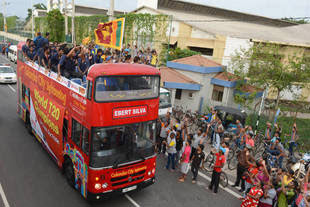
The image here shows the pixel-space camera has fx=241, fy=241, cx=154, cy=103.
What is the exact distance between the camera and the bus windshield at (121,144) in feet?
19.6

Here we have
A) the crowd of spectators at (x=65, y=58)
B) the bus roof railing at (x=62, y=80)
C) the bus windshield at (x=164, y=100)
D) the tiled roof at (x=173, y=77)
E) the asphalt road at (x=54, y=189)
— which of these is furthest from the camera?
the tiled roof at (x=173, y=77)

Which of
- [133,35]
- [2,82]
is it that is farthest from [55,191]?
[133,35]

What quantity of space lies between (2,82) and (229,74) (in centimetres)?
1886

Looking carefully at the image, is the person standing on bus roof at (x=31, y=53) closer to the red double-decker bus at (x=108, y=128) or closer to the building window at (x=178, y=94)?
the red double-decker bus at (x=108, y=128)

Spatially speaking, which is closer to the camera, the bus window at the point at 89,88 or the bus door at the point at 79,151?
the bus window at the point at 89,88

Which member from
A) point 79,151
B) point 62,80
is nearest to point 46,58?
point 62,80

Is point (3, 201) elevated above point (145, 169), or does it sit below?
below

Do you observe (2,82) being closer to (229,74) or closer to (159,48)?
(159,48)

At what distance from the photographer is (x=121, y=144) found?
6.32 meters

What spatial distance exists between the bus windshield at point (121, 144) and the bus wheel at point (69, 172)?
1.77 metres

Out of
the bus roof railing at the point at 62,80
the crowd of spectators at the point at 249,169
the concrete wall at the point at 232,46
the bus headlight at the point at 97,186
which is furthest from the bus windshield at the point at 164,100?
the concrete wall at the point at 232,46

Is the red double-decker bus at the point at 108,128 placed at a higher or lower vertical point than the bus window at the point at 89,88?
lower

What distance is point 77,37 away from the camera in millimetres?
39844

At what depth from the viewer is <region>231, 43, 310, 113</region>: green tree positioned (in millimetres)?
14088
